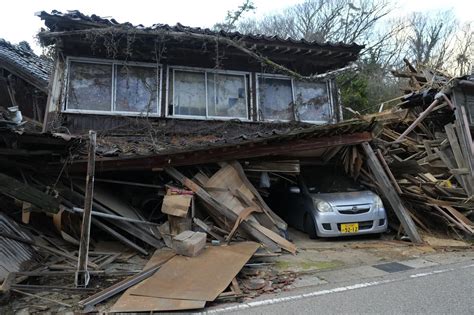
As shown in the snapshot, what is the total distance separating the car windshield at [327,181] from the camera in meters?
8.82

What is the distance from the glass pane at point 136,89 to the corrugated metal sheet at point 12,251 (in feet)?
14.3

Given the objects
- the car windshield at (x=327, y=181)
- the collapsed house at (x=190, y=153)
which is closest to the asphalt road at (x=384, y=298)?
the collapsed house at (x=190, y=153)

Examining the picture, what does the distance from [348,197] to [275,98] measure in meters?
3.96

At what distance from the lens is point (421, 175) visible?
9.72 meters

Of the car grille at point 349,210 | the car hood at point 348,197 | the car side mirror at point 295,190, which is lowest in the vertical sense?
the car grille at point 349,210

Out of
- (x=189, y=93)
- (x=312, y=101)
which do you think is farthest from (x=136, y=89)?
(x=312, y=101)

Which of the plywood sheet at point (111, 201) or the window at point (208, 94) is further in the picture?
the window at point (208, 94)

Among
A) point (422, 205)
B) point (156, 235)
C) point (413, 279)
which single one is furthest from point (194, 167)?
point (422, 205)

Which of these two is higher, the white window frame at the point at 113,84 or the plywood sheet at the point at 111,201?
the white window frame at the point at 113,84

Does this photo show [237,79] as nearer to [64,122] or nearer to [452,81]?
[64,122]

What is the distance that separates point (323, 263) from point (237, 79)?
612 cm

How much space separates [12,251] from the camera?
542cm

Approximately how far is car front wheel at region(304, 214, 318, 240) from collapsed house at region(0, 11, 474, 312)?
0.80 meters

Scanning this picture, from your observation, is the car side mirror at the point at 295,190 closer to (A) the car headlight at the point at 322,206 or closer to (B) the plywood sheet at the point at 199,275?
(A) the car headlight at the point at 322,206
